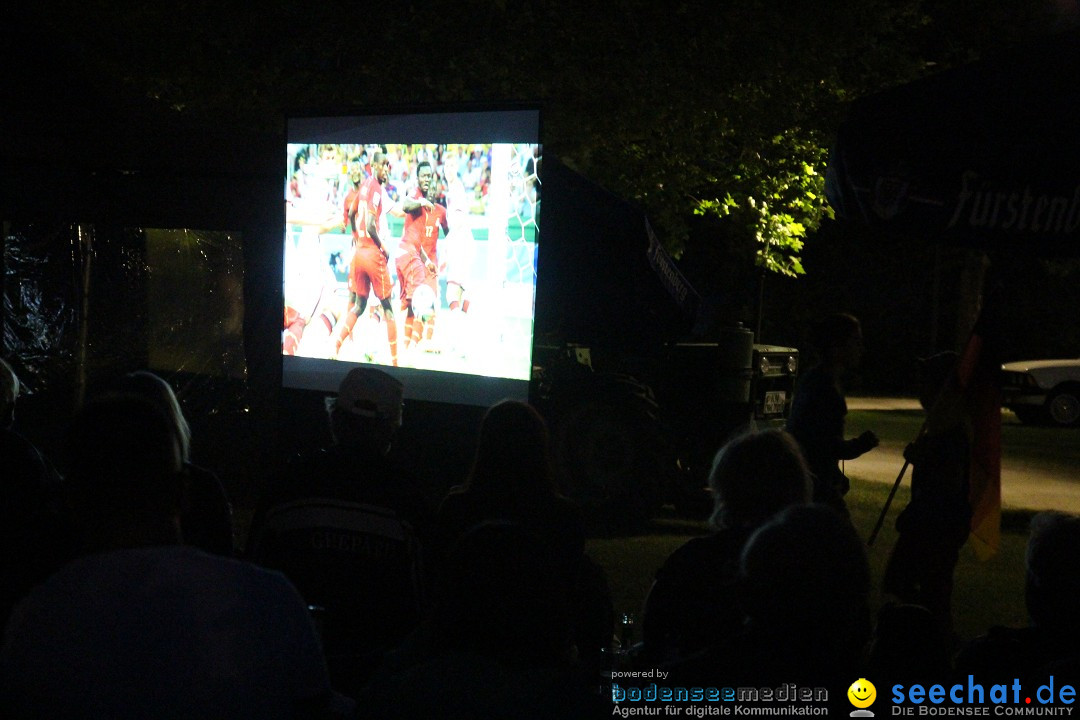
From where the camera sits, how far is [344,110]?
8.71 meters

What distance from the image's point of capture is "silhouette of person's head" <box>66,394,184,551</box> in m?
2.23

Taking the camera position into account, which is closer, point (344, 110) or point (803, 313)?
point (344, 110)

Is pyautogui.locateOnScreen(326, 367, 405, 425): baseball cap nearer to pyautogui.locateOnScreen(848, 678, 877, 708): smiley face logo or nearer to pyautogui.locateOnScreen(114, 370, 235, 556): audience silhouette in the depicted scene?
pyautogui.locateOnScreen(114, 370, 235, 556): audience silhouette

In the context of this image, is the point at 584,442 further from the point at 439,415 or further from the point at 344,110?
the point at 344,110

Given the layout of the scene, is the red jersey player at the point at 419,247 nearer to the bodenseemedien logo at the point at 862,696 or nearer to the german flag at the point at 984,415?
the german flag at the point at 984,415

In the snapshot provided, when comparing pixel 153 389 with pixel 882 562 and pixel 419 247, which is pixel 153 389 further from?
pixel 882 562

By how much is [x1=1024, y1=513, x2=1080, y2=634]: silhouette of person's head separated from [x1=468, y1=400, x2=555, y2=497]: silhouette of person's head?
1.56 meters

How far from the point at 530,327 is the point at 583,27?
5.36m

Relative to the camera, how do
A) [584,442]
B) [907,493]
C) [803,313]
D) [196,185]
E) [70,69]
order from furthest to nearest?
[803,313] < [907,493] < [584,442] < [196,185] < [70,69]

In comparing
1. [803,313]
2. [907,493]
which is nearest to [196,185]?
[907,493]

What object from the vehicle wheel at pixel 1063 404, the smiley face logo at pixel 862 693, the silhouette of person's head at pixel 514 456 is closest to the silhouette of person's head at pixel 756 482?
the silhouette of person's head at pixel 514 456

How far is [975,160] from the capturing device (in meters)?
3.95

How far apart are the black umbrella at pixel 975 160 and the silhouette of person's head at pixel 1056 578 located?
136 cm

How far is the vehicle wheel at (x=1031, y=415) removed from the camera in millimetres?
20083
